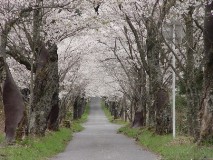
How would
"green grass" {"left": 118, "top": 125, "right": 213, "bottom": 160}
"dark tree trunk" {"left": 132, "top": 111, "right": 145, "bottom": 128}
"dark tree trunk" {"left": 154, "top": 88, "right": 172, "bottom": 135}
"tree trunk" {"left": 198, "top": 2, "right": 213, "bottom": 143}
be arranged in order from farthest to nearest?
"dark tree trunk" {"left": 132, "top": 111, "right": 145, "bottom": 128} < "dark tree trunk" {"left": 154, "top": 88, "right": 172, "bottom": 135} < "tree trunk" {"left": 198, "top": 2, "right": 213, "bottom": 143} < "green grass" {"left": 118, "top": 125, "right": 213, "bottom": 160}

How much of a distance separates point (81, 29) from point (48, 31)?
1867 millimetres

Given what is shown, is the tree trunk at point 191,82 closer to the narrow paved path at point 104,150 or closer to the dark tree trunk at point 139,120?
the narrow paved path at point 104,150

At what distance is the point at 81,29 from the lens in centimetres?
2239

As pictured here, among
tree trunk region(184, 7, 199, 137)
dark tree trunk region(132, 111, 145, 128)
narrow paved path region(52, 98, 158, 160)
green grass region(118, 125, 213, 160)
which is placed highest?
tree trunk region(184, 7, 199, 137)

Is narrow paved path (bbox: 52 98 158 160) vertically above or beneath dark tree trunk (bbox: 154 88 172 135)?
beneath

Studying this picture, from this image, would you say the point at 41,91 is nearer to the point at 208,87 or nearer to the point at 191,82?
the point at 191,82

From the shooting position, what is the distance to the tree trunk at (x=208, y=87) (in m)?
13.2

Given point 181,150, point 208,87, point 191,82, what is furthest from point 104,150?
point 208,87

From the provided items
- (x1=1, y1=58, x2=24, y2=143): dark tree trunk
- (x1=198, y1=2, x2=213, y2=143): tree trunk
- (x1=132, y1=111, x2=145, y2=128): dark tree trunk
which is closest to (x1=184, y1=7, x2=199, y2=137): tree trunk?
(x1=198, y1=2, x2=213, y2=143): tree trunk

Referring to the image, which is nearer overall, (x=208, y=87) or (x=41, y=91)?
(x=208, y=87)

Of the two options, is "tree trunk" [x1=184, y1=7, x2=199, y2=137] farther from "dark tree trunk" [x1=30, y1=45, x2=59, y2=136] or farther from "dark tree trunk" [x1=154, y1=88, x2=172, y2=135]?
"dark tree trunk" [x1=30, y1=45, x2=59, y2=136]

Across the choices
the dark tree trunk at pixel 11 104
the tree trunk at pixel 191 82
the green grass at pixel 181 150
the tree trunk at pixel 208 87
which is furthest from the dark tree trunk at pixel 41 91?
the tree trunk at pixel 208 87

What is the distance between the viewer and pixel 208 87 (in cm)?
1344

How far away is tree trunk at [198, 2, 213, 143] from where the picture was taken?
43.2ft
